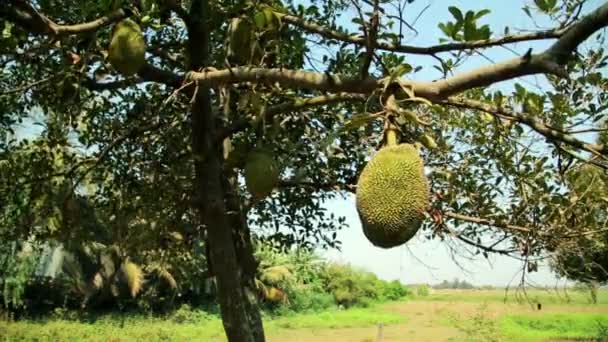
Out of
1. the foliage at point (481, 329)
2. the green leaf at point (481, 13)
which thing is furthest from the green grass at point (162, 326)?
the green leaf at point (481, 13)

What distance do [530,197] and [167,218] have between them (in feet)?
6.35

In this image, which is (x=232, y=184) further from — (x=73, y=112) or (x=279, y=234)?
(x=73, y=112)

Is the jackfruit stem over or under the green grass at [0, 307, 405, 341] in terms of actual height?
over

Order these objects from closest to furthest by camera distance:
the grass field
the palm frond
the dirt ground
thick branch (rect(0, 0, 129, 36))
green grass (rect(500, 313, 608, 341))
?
1. thick branch (rect(0, 0, 129, 36))
2. the grass field
3. the dirt ground
4. green grass (rect(500, 313, 608, 341))
5. the palm frond

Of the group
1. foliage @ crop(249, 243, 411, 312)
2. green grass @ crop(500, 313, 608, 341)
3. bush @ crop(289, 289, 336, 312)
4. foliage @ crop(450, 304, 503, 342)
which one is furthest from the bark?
bush @ crop(289, 289, 336, 312)

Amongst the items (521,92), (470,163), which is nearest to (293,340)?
(470,163)

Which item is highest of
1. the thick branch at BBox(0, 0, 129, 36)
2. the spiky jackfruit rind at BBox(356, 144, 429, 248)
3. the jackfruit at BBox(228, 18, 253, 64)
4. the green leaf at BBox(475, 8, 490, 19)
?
the jackfruit at BBox(228, 18, 253, 64)

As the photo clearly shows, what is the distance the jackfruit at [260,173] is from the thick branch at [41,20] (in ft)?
2.02

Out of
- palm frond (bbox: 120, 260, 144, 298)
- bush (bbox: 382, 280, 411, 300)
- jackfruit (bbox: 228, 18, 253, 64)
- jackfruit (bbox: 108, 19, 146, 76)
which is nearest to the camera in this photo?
jackfruit (bbox: 108, 19, 146, 76)

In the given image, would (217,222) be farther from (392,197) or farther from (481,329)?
(481,329)

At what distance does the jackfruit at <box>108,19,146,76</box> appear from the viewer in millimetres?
2082

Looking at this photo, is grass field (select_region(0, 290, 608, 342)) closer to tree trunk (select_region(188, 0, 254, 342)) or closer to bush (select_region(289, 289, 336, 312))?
bush (select_region(289, 289, 336, 312))

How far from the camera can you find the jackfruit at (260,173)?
210cm

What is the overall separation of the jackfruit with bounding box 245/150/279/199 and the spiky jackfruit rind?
68cm
